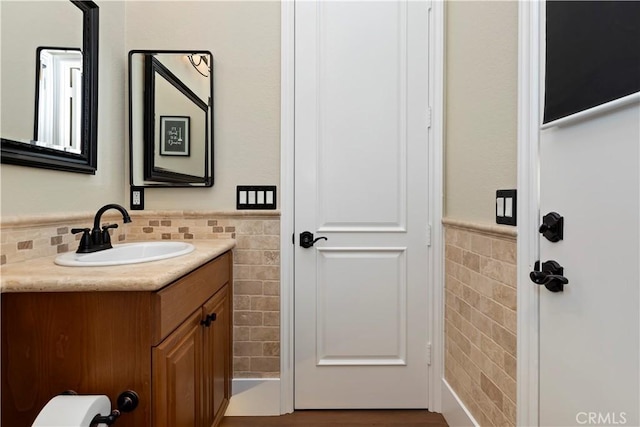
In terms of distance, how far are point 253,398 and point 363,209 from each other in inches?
48.0

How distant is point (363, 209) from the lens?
2010 mm

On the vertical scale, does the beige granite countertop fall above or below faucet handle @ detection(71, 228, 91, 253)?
below

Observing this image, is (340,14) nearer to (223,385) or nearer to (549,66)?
(549,66)

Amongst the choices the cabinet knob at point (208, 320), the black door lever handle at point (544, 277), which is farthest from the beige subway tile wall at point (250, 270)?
the black door lever handle at point (544, 277)

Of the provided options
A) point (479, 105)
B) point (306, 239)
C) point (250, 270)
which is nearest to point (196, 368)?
point (250, 270)

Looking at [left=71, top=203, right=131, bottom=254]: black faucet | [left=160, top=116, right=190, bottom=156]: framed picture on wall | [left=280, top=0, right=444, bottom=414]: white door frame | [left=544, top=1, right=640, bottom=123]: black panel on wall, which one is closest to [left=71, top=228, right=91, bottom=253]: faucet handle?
[left=71, top=203, right=131, bottom=254]: black faucet

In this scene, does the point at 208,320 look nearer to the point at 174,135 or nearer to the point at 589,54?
the point at 174,135

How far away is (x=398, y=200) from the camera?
201cm

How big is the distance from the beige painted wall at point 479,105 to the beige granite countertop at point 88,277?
124 centimetres

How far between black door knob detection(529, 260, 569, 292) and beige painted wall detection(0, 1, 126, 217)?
1760 mm

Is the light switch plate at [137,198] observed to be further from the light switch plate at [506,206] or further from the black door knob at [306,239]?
the light switch plate at [506,206]

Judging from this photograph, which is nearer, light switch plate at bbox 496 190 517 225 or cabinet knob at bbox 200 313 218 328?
light switch plate at bbox 496 190 517 225

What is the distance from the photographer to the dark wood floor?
74.2 inches
